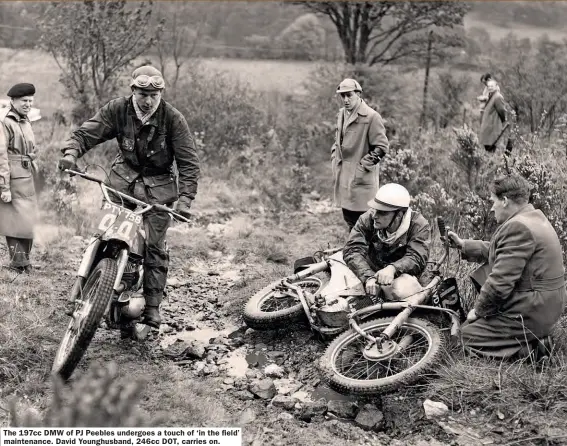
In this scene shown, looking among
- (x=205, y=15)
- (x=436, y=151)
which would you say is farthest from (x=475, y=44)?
(x=436, y=151)

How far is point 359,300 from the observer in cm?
501

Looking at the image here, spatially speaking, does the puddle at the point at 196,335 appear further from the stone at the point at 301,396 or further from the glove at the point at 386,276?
the glove at the point at 386,276

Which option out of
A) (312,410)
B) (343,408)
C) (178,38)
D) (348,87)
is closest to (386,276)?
(343,408)

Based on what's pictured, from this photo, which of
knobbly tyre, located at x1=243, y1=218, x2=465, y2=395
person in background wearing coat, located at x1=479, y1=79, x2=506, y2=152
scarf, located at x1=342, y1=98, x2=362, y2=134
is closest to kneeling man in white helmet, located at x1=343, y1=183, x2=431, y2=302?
knobbly tyre, located at x1=243, y1=218, x2=465, y2=395

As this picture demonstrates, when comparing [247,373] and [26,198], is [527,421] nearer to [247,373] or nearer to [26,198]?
[247,373]

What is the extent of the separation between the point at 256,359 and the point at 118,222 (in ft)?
4.93

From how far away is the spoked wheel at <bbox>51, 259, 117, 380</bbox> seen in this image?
4.10 m

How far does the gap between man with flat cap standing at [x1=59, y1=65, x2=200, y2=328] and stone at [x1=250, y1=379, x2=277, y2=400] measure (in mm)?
1047

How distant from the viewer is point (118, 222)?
14.9ft

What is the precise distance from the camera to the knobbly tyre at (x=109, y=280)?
414cm

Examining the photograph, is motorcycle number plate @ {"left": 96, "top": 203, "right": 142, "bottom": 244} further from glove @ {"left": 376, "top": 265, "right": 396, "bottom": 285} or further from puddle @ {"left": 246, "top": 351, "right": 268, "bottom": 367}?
glove @ {"left": 376, "top": 265, "right": 396, "bottom": 285}

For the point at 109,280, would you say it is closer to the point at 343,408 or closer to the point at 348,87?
the point at 343,408

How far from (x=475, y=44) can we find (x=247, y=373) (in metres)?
20.4

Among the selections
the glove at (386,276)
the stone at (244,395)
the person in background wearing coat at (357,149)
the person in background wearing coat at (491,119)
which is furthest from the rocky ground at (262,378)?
the person in background wearing coat at (491,119)
